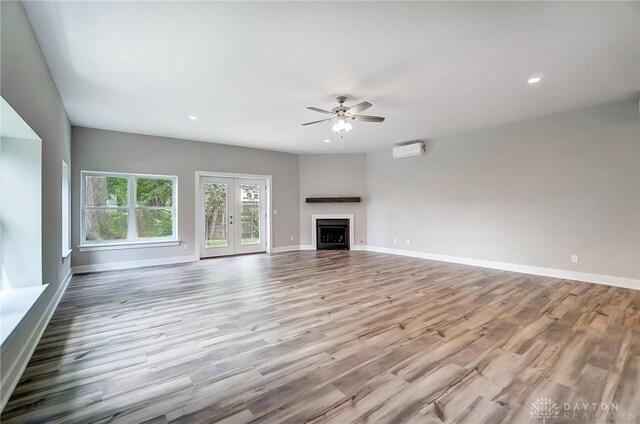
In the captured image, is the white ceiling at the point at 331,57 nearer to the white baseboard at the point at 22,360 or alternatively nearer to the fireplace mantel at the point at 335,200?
the white baseboard at the point at 22,360

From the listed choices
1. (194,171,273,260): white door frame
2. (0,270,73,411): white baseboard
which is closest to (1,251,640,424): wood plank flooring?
(0,270,73,411): white baseboard

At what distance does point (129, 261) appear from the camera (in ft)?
18.5

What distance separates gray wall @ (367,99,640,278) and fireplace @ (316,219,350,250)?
5.42ft

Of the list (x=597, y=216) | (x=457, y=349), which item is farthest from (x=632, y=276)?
(x=457, y=349)

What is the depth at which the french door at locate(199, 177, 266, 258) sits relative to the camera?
6801mm

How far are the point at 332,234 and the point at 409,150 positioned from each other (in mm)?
3118

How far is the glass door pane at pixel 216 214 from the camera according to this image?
6820mm

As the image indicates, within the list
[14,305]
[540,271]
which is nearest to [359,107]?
[14,305]

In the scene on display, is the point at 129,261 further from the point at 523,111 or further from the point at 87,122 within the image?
the point at 523,111

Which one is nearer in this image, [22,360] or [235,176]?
[22,360]

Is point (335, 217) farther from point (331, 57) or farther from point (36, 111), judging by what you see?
point (36, 111)

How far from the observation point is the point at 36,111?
2.59 m

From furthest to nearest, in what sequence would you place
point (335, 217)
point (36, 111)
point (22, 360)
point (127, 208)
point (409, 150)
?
point (335, 217), point (409, 150), point (127, 208), point (36, 111), point (22, 360)

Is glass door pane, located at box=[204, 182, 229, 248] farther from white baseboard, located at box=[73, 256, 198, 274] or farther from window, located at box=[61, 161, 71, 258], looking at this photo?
window, located at box=[61, 161, 71, 258]
